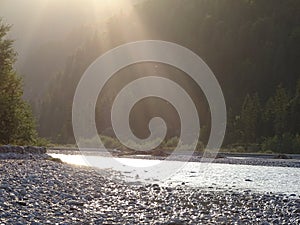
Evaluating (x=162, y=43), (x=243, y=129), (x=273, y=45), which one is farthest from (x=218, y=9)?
(x=243, y=129)

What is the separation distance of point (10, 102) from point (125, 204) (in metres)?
26.9

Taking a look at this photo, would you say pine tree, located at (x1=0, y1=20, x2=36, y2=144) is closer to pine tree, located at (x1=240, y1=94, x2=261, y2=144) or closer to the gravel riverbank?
the gravel riverbank

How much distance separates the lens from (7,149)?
38906 millimetres

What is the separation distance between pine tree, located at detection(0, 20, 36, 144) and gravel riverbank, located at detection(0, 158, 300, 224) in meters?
19.5

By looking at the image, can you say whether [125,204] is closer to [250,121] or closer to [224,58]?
[250,121]

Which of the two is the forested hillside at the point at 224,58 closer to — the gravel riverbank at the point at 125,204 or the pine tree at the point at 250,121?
the pine tree at the point at 250,121

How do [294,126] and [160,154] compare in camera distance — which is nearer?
[160,154]

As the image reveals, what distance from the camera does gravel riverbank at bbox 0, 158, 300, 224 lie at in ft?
49.1

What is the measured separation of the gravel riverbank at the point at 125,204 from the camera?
1498 cm

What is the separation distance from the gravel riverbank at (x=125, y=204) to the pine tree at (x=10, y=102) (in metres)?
19.5

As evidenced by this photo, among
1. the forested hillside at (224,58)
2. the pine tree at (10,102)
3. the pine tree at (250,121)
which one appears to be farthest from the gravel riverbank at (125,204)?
the forested hillside at (224,58)

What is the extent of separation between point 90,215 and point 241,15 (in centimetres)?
16770

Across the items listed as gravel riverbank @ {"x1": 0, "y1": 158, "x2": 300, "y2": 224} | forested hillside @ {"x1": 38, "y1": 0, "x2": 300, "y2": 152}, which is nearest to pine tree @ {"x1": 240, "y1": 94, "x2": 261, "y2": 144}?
forested hillside @ {"x1": 38, "y1": 0, "x2": 300, "y2": 152}

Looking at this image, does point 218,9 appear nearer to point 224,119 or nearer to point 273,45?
point 273,45
